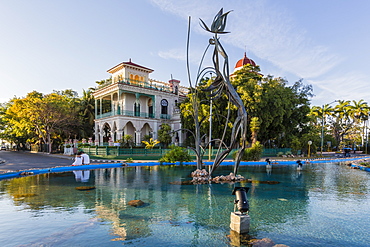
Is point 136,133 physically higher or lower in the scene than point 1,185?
higher

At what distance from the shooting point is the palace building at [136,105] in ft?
101

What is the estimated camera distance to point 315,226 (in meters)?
5.68

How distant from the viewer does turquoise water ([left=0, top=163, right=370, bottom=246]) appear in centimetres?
493

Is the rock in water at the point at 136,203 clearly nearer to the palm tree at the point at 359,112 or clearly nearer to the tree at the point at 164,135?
the tree at the point at 164,135

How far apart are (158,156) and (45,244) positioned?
1943 cm

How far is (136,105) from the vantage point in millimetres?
33875

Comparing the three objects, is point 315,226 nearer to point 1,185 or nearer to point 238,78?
point 1,185

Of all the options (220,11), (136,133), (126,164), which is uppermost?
(220,11)

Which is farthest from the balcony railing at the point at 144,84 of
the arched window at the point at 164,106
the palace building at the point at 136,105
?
the arched window at the point at 164,106

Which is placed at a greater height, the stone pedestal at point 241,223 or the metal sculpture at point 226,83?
the metal sculpture at point 226,83

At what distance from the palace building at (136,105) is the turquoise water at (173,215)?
21031 mm

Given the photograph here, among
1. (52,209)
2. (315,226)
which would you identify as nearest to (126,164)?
(52,209)

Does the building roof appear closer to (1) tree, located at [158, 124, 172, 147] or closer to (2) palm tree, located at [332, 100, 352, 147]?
(1) tree, located at [158, 124, 172, 147]

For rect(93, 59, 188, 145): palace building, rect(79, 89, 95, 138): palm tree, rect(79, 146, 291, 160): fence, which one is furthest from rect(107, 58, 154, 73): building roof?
rect(79, 146, 291, 160): fence
